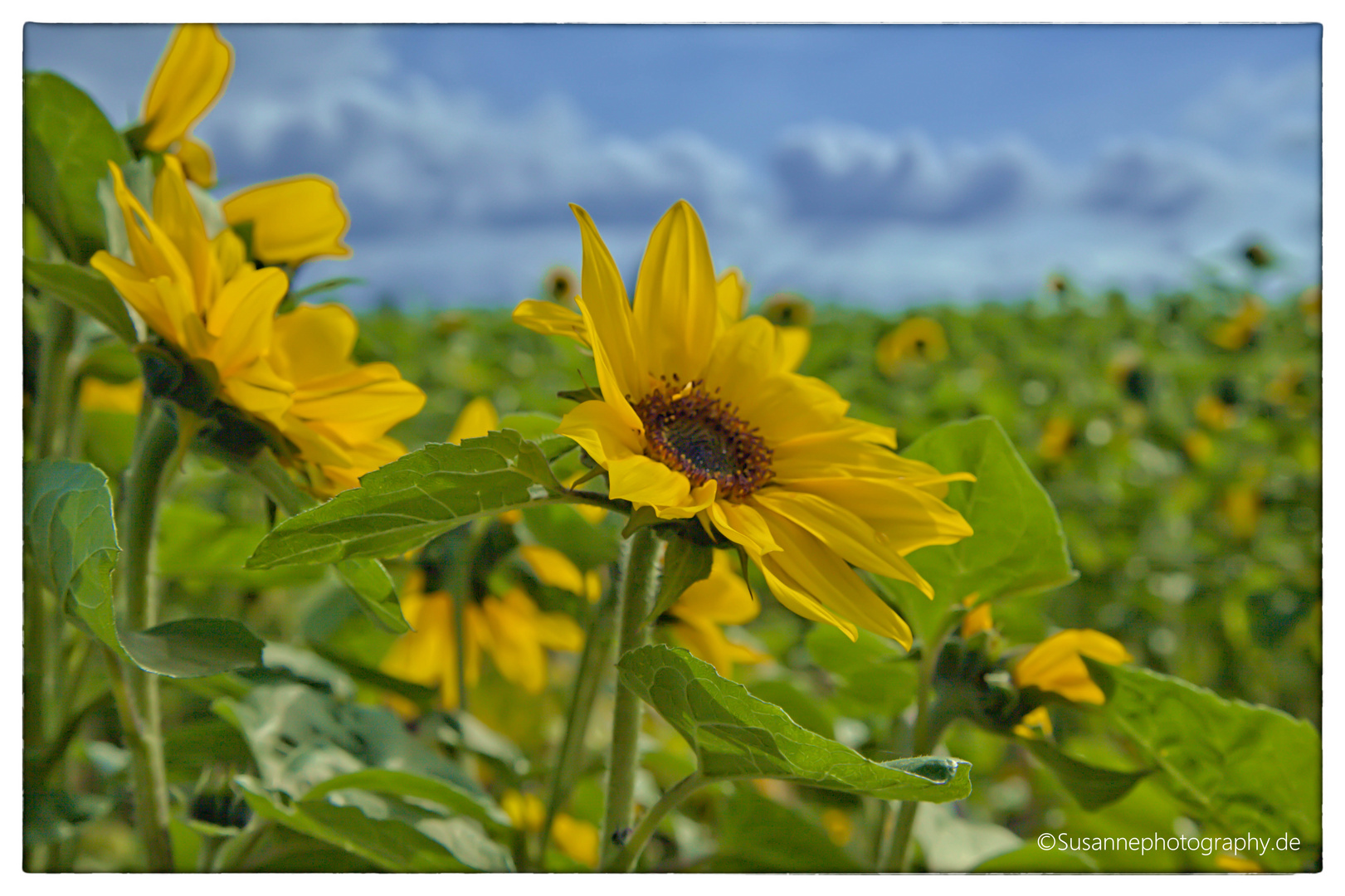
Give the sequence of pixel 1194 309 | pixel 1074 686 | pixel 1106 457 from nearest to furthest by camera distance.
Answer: pixel 1074 686 < pixel 1106 457 < pixel 1194 309

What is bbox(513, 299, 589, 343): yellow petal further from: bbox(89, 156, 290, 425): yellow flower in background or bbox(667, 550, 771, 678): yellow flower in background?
bbox(667, 550, 771, 678): yellow flower in background

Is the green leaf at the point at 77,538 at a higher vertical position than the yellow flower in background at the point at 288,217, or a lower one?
lower

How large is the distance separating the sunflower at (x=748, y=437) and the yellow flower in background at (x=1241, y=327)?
1262 mm

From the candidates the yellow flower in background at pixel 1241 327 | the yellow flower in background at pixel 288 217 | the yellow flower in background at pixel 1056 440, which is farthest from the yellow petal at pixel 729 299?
the yellow flower in background at pixel 1241 327

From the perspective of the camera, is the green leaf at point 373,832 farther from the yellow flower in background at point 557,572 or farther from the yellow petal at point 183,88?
the yellow petal at point 183,88

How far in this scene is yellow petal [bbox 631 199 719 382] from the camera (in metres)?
0.47

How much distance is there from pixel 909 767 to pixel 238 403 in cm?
32

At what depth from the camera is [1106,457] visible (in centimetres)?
156

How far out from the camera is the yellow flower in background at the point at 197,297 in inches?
18.2

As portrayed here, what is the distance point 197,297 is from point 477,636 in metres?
0.36

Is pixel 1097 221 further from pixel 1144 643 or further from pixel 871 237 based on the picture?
pixel 1144 643

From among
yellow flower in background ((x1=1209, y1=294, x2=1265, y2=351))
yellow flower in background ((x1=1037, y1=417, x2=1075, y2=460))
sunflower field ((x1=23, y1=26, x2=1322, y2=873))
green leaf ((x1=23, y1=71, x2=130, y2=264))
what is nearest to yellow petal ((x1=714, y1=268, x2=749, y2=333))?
sunflower field ((x1=23, y1=26, x2=1322, y2=873))
